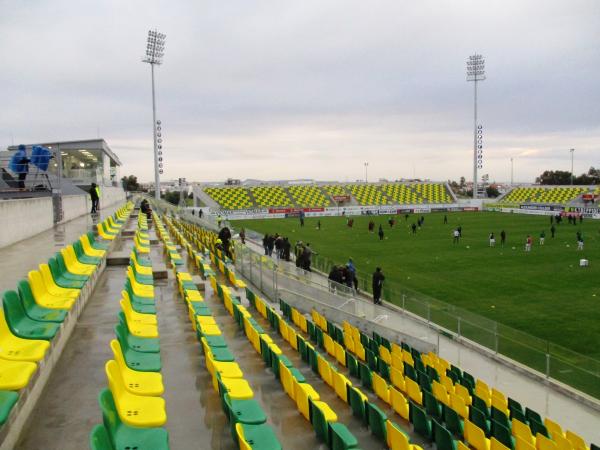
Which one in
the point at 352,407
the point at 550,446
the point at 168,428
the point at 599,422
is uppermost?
the point at 168,428

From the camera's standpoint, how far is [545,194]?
70062mm

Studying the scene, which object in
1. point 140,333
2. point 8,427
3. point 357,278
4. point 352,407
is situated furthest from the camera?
point 357,278

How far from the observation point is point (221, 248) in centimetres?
1816

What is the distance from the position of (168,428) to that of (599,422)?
7.07m

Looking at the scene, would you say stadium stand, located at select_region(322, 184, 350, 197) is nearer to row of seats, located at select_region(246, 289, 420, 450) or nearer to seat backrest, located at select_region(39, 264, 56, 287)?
row of seats, located at select_region(246, 289, 420, 450)

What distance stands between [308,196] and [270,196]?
17.2ft

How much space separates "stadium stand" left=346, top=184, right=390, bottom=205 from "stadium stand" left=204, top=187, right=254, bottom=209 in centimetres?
1573

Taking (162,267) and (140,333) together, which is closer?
(140,333)

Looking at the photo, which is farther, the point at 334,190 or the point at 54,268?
the point at 334,190

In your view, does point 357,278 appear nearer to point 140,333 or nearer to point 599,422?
point 599,422

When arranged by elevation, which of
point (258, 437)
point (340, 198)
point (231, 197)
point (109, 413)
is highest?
point (231, 197)

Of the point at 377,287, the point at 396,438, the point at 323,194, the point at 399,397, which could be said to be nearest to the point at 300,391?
the point at 396,438

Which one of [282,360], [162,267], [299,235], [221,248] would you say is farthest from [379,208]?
[282,360]

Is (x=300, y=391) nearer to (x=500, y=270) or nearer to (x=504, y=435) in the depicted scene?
(x=504, y=435)
